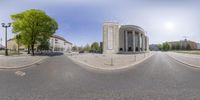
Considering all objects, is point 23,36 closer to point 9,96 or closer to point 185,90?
point 9,96

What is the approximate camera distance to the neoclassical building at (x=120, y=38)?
70000mm

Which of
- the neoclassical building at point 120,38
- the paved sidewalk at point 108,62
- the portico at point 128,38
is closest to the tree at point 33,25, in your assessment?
the paved sidewalk at point 108,62

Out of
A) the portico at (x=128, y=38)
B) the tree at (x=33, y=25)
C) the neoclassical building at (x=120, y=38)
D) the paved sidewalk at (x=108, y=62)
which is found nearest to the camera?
the paved sidewalk at (x=108, y=62)

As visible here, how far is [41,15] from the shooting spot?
116ft

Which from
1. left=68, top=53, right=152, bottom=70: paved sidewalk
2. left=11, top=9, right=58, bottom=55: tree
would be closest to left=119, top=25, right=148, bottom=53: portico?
left=11, top=9, right=58, bottom=55: tree

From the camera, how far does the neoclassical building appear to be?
70.0 m

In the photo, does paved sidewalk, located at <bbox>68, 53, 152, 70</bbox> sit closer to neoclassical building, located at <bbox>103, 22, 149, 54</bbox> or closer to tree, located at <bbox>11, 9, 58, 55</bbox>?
tree, located at <bbox>11, 9, 58, 55</bbox>

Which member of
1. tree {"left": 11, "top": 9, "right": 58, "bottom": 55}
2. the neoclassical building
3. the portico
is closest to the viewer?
tree {"left": 11, "top": 9, "right": 58, "bottom": 55}

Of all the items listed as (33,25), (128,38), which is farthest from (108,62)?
(128,38)

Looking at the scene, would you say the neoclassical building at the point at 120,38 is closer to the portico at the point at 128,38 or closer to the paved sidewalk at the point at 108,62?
the portico at the point at 128,38

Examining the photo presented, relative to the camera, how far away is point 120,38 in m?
85.2

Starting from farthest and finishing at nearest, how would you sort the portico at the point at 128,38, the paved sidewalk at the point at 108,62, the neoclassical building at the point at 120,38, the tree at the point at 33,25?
the portico at the point at 128,38 → the neoclassical building at the point at 120,38 → the tree at the point at 33,25 → the paved sidewalk at the point at 108,62

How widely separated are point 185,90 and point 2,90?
302 inches

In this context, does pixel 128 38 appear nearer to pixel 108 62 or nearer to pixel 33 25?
pixel 33 25
